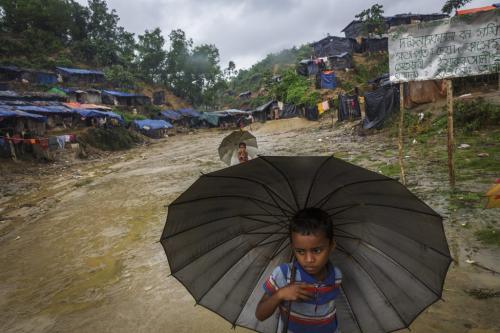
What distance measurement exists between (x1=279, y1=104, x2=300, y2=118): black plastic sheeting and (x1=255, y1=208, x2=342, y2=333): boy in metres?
34.3

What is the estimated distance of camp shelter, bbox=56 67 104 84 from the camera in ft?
138

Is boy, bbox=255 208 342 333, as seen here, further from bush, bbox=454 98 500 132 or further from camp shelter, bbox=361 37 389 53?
camp shelter, bbox=361 37 389 53

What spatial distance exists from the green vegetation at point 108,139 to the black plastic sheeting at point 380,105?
875 inches

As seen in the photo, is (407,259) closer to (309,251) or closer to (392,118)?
(309,251)

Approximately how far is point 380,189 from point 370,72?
133 ft

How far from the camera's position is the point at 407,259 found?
1759mm

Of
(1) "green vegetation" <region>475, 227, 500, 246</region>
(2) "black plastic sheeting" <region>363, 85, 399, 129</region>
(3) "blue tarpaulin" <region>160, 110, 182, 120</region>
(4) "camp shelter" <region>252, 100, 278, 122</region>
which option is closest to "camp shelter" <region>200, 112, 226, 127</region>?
(3) "blue tarpaulin" <region>160, 110, 182, 120</region>

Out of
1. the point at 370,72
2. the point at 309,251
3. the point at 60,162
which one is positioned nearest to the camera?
the point at 309,251

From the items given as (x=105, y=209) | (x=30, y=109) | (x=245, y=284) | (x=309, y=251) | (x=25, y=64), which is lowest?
(x=105, y=209)

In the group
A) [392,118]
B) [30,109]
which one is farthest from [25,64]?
[392,118]

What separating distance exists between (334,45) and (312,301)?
47823 millimetres

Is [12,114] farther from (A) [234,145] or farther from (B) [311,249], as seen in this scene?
(B) [311,249]

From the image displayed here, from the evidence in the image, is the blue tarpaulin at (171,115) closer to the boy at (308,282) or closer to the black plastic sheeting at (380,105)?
the black plastic sheeting at (380,105)

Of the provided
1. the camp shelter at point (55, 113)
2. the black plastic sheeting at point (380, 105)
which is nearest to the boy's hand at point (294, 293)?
the black plastic sheeting at point (380, 105)
